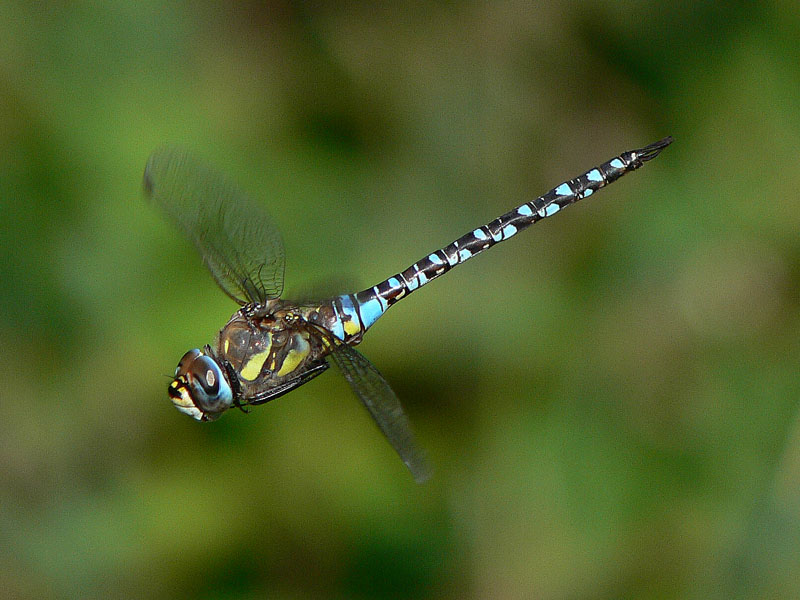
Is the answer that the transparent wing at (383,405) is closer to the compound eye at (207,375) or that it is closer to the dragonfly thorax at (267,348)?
the dragonfly thorax at (267,348)

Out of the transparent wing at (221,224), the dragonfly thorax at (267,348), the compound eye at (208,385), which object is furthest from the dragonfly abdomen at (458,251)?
the compound eye at (208,385)

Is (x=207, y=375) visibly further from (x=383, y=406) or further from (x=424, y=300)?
(x=424, y=300)

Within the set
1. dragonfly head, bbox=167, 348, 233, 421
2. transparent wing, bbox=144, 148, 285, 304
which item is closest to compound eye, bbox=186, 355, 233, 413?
dragonfly head, bbox=167, 348, 233, 421

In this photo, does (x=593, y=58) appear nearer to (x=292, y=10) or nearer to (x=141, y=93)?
(x=292, y=10)

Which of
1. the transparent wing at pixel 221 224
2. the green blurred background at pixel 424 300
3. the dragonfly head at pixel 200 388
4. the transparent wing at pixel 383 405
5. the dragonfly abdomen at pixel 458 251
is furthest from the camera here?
the green blurred background at pixel 424 300

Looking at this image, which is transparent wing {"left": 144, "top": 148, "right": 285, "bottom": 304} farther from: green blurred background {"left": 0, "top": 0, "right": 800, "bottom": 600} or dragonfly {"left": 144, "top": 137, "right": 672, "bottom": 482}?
green blurred background {"left": 0, "top": 0, "right": 800, "bottom": 600}

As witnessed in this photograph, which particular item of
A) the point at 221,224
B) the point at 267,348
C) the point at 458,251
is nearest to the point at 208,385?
the point at 267,348

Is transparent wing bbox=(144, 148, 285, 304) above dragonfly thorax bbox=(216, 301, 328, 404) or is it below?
above
